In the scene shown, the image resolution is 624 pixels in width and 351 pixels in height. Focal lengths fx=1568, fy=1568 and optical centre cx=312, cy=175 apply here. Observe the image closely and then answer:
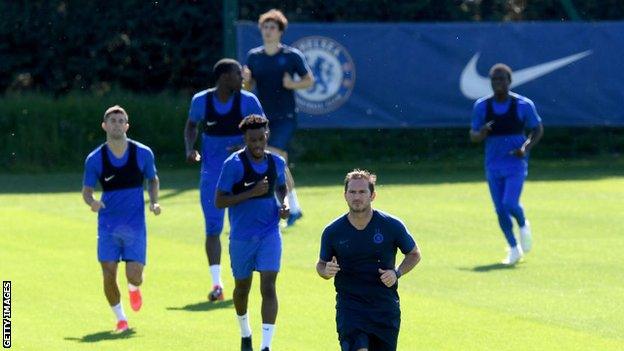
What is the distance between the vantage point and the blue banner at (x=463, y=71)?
28750 millimetres

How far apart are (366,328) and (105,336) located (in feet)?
12.6

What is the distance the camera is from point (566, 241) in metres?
19.2

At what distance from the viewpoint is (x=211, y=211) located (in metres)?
15.2

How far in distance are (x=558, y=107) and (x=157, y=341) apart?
1738 cm

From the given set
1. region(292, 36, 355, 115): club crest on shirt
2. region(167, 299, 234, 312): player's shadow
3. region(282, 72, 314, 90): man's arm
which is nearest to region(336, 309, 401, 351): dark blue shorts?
region(167, 299, 234, 312): player's shadow

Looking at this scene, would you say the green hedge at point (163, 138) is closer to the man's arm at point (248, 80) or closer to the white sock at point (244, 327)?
the man's arm at point (248, 80)

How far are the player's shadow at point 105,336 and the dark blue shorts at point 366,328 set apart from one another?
3530mm

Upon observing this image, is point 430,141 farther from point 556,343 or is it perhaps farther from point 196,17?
point 556,343

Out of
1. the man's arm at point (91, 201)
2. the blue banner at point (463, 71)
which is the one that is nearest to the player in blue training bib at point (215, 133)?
the man's arm at point (91, 201)

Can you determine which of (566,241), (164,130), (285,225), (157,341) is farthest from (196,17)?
(157,341)

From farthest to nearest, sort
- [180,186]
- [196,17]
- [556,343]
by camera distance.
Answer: [196,17], [180,186], [556,343]

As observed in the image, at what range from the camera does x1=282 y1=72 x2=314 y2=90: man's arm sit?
1958 cm

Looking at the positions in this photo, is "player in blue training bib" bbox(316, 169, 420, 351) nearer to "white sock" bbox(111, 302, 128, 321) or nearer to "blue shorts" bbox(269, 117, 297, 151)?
"white sock" bbox(111, 302, 128, 321)

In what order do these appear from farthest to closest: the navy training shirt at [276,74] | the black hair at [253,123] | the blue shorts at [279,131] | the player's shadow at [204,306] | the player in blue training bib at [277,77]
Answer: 1. the blue shorts at [279,131]
2. the navy training shirt at [276,74]
3. the player in blue training bib at [277,77]
4. the player's shadow at [204,306]
5. the black hair at [253,123]
